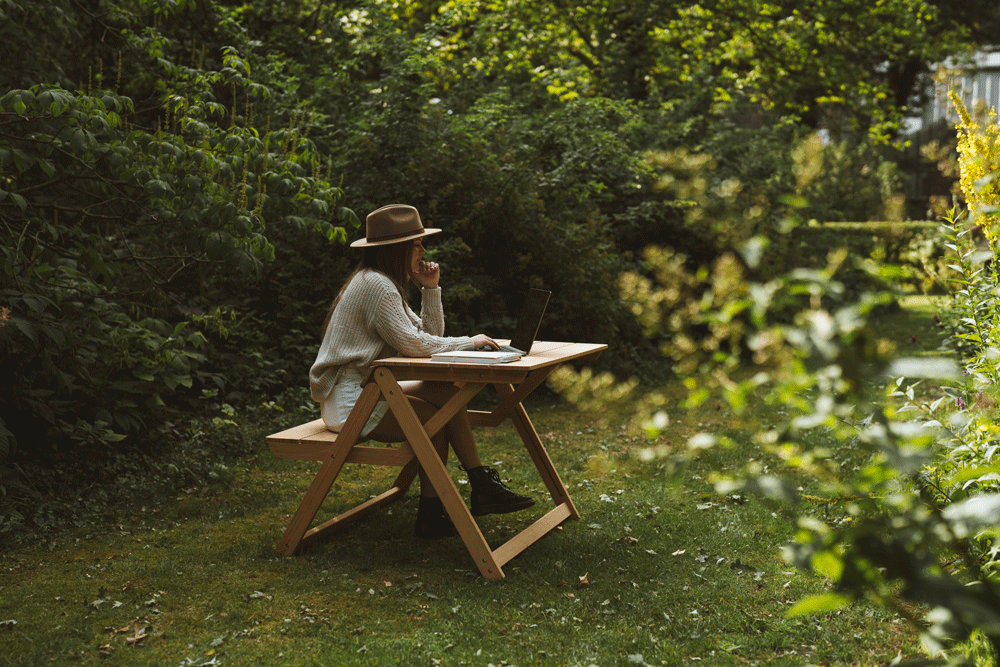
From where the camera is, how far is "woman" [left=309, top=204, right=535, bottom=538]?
416 centimetres

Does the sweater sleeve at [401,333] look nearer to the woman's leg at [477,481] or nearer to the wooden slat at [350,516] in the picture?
the woman's leg at [477,481]

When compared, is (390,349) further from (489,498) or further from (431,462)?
(489,498)

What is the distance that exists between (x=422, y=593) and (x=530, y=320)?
4.51 ft

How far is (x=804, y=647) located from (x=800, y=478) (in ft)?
7.90

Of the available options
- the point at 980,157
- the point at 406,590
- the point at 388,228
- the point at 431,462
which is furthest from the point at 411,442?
the point at 980,157

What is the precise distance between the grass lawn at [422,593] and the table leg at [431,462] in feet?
0.34

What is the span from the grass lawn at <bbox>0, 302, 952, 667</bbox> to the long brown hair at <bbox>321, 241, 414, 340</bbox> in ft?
4.16

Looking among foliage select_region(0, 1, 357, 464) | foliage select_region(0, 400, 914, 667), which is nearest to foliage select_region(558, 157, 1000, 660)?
foliage select_region(0, 400, 914, 667)

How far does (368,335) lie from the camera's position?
4223 mm

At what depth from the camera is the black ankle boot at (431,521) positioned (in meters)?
4.50

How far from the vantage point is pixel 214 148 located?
4.98 meters

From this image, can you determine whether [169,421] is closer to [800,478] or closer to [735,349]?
[800,478]

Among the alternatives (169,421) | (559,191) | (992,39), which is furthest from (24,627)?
(992,39)

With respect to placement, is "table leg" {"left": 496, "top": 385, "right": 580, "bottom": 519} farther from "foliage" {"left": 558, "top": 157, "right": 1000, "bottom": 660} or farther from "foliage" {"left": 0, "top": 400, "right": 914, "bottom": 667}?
"foliage" {"left": 558, "top": 157, "right": 1000, "bottom": 660}
